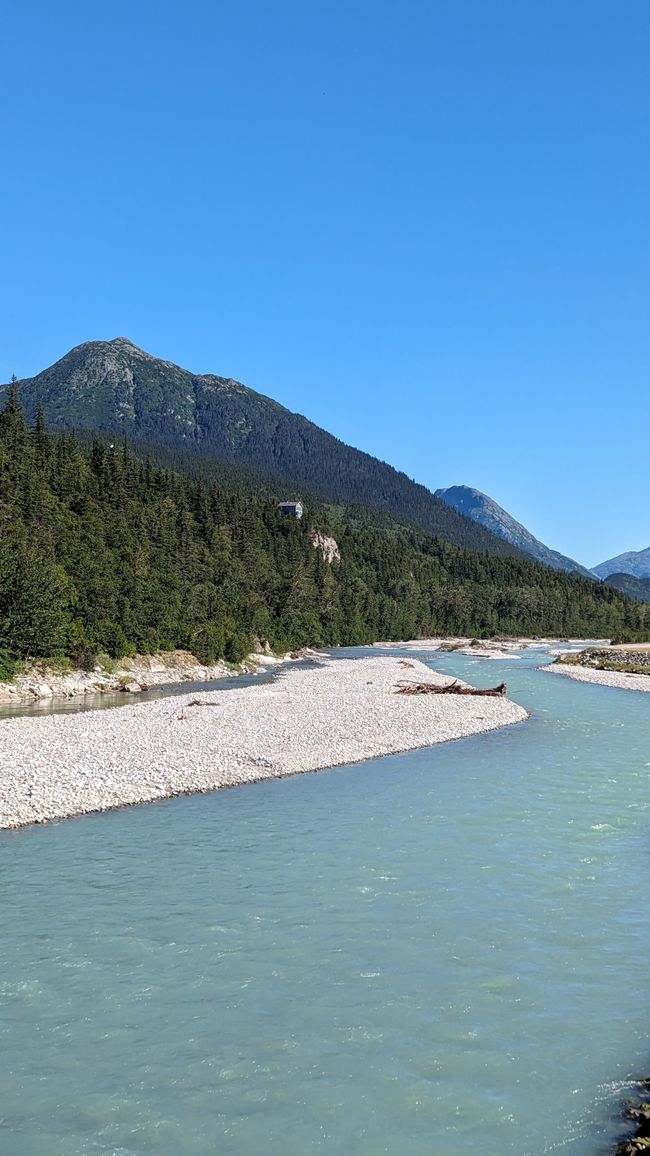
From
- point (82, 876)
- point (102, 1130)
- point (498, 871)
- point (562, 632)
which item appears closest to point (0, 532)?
point (82, 876)

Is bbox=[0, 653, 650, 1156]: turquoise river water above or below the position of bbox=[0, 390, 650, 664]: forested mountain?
below

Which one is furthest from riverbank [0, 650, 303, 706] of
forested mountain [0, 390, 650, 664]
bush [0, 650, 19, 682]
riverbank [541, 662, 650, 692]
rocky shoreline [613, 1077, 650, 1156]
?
rocky shoreline [613, 1077, 650, 1156]

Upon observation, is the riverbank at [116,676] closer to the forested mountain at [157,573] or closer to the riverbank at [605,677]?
the forested mountain at [157,573]

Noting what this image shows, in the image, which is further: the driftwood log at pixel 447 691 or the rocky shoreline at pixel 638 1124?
the driftwood log at pixel 447 691

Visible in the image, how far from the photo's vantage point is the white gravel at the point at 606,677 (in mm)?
65938

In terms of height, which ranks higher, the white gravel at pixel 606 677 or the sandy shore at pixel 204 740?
the sandy shore at pixel 204 740

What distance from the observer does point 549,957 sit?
43.4 feet

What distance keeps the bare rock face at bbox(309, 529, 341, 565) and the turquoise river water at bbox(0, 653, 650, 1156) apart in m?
152

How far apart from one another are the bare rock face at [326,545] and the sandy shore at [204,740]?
124 m

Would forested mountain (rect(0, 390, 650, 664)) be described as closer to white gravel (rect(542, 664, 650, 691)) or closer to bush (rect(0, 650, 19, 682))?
bush (rect(0, 650, 19, 682))

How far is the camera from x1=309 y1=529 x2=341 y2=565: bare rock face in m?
177

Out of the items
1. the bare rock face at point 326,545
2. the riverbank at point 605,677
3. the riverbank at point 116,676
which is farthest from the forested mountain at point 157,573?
the riverbank at point 605,677

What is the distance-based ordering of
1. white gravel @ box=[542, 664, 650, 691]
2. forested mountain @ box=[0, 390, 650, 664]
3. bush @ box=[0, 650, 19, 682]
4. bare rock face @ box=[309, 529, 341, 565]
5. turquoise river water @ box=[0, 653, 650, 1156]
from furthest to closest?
bare rock face @ box=[309, 529, 341, 565] → white gravel @ box=[542, 664, 650, 691] → forested mountain @ box=[0, 390, 650, 664] → bush @ box=[0, 650, 19, 682] → turquoise river water @ box=[0, 653, 650, 1156]

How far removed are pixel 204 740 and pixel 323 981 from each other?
20.4 m
